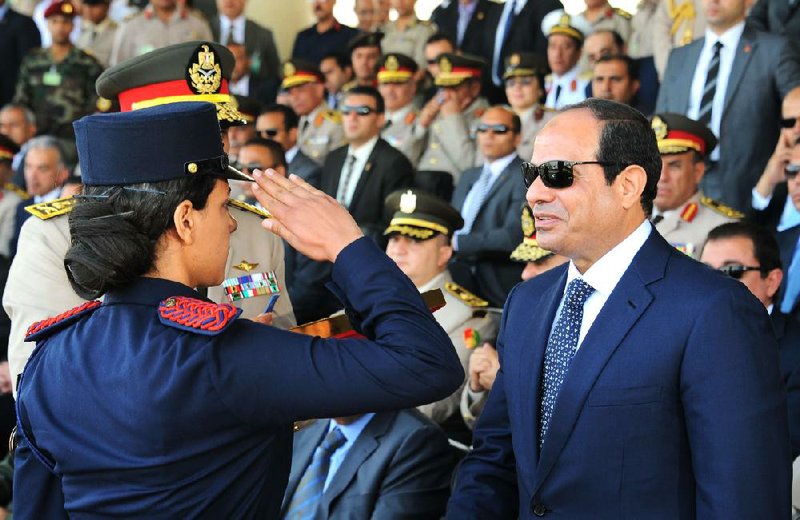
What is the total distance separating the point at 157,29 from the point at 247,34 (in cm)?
100

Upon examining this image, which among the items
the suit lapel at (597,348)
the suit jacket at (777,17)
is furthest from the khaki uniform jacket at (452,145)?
the suit lapel at (597,348)

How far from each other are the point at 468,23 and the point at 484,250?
3.91m

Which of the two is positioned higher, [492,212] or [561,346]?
[561,346]

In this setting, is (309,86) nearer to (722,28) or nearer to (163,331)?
(722,28)

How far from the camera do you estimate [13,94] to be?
9859 mm

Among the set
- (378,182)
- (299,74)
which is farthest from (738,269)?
(299,74)

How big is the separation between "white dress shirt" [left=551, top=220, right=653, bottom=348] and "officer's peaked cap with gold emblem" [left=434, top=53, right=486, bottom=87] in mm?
5795

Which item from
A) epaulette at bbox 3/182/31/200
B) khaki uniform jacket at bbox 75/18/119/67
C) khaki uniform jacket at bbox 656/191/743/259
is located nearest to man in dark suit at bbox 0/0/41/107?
khaki uniform jacket at bbox 75/18/119/67

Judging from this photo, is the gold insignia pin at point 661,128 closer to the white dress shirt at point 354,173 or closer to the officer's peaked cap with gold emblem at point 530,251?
the officer's peaked cap with gold emblem at point 530,251

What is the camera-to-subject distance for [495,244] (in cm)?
598

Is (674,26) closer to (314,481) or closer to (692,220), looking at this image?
(692,220)

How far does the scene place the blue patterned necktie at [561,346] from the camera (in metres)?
2.10

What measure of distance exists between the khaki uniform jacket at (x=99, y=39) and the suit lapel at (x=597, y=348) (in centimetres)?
862

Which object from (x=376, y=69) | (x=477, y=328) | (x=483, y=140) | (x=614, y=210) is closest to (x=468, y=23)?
(x=376, y=69)
